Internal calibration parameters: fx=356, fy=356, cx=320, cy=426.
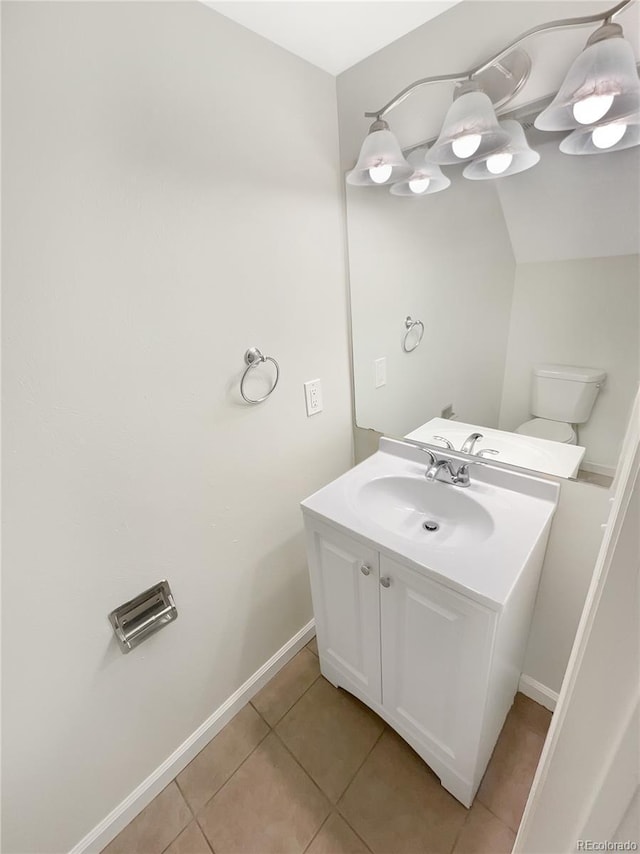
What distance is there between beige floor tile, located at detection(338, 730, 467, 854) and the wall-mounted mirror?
106cm

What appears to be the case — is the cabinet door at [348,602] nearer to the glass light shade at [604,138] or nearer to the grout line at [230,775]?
the grout line at [230,775]

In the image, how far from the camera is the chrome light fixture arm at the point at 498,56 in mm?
740

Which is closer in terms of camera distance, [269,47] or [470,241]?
[269,47]

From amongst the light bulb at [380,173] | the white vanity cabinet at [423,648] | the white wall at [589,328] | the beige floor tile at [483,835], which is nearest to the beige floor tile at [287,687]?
the white vanity cabinet at [423,648]

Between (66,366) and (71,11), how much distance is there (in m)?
0.68

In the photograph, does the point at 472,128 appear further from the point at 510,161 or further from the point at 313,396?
the point at 313,396

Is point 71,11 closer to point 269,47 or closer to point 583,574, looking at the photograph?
point 269,47

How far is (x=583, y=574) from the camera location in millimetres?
1102

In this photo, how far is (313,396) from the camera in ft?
4.49

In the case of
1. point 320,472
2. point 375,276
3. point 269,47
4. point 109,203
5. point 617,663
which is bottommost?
point 320,472

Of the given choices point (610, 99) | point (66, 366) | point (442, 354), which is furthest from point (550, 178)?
point (66, 366)

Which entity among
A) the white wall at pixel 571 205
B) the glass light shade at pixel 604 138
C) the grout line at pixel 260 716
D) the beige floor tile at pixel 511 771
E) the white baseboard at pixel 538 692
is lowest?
the beige floor tile at pixel 511 771

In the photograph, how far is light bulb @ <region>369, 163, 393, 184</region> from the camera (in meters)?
Answer: 1.11

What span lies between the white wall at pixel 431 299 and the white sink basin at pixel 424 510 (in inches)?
10.0
